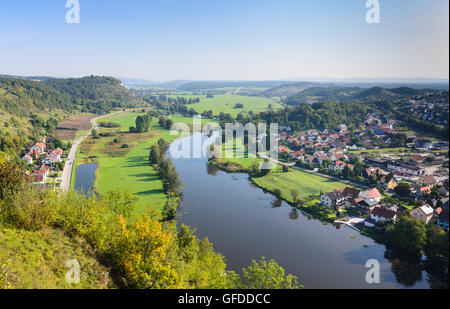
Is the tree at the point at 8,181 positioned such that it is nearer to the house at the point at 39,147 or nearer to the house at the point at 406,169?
the house at the point at 39,147

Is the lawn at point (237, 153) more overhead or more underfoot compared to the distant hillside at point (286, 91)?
more underfoot

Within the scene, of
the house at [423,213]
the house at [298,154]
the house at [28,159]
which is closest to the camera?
the house at [423,213]

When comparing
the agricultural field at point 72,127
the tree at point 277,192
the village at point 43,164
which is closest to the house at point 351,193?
the tree at point 277,192

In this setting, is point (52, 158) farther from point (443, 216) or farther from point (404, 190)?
point (443, 216)

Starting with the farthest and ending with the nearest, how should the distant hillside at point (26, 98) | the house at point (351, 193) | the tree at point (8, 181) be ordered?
1. the distant hillside at point (26, 98)
2. the house at point (351, 193)
3. the tree at point (8, 181)

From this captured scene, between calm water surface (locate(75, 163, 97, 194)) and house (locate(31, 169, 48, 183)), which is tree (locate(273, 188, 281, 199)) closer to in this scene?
calm water surface (locate(75, 163, 97, 194))

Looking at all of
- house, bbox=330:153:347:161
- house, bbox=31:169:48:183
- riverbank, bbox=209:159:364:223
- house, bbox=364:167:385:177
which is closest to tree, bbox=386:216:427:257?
riverbank, bbox=209:159:364:223

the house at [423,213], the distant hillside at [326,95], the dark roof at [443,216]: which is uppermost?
the distant hillside at [326,95]
